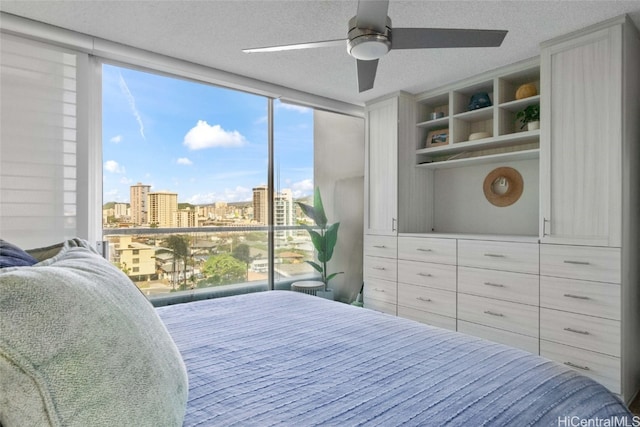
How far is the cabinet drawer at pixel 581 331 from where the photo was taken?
221cm

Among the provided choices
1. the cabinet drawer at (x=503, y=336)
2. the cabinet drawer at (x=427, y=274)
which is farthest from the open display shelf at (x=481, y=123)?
the cabinet drawer at (x=503, y=336)

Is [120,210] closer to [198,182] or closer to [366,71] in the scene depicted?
[198,182]

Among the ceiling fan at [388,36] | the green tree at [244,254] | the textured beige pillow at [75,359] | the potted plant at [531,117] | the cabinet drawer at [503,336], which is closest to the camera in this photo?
the textured beige pillow at [75,359]

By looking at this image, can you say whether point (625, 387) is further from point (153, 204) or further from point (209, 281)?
point (153, 204)

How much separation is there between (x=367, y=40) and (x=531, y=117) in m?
1.94

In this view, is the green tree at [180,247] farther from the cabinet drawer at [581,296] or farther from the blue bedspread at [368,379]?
the cabinet drawer at [581,296]

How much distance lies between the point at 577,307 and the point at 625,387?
51cm

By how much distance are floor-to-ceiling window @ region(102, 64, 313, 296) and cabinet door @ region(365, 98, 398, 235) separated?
0.73m

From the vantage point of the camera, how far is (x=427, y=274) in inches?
130

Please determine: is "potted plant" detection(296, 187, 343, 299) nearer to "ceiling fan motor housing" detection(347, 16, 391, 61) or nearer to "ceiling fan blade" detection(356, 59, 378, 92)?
"ceiling fan blade" detection(356, 59, 378, 92)

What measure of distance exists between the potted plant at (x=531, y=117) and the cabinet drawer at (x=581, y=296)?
1.19 m

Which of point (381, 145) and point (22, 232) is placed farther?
point (381, 145)

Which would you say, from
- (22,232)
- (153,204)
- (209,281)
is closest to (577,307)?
(209,281)

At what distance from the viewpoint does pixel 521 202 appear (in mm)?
3209
